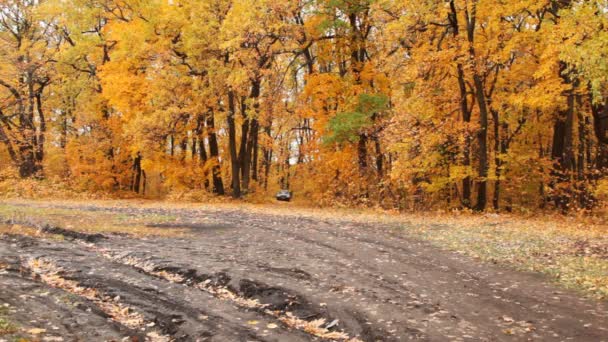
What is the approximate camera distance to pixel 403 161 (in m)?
23.4

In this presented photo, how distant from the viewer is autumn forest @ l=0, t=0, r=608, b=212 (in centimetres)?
2339

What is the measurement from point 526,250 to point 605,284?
365cm

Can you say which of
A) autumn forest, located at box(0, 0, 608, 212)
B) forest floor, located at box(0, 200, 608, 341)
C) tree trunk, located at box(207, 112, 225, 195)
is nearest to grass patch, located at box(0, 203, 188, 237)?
forest floor, located at box(0, 200, 608, 341)

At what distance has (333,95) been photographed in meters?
29.0

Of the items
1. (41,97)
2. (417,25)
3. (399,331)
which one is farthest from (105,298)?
(41,97)

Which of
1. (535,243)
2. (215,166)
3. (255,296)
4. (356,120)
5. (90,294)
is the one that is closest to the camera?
(90,294)

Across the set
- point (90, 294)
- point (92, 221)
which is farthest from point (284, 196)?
point (90, 294)

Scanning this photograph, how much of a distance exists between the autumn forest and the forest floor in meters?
7.06

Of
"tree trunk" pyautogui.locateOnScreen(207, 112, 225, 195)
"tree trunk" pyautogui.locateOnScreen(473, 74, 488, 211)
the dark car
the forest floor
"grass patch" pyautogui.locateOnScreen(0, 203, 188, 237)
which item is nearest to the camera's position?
the forest floor

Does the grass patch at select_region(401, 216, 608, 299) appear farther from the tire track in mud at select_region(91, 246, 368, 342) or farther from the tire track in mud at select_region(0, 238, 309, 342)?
the tire track in mud at select_region(0, 238, 309, 342)

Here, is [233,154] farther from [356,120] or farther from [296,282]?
[296,282]

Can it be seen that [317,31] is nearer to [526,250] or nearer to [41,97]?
[526,250]

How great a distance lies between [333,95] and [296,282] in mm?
19679

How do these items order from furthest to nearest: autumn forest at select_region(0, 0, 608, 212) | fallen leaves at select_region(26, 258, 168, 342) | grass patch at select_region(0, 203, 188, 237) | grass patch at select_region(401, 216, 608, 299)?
1. autumn forest at select_region(0, 0, 608, 212)
2. grass patch at select_region(0, 203, 188, 237)
3. grass patch at select_region(401, 216, 608, 299)
4. fallen leaves at select_region(26, 258, 168, 342)
